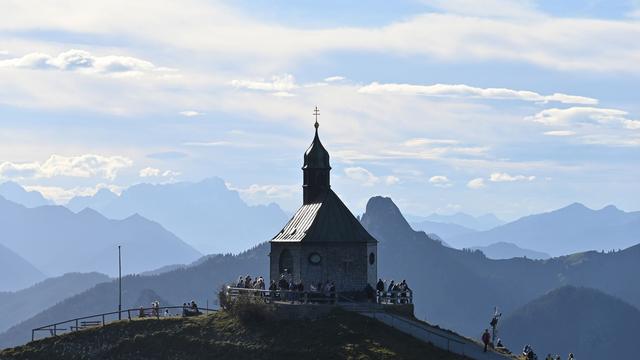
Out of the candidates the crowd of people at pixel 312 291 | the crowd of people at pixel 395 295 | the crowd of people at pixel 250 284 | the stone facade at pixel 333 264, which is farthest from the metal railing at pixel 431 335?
the crowd of people at pixel 250 284

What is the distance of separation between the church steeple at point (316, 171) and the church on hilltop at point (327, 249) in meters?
1.50

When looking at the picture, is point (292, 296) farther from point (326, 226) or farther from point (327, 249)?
point (326, 226)

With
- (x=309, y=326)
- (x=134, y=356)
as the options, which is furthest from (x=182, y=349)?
(x=309, y=326)

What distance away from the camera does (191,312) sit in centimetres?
9125

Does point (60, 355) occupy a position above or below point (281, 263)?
below

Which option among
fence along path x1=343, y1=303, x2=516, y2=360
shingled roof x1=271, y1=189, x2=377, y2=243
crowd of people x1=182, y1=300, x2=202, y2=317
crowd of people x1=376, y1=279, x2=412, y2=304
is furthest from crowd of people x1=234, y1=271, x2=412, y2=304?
crowd of people x1=182, y1=300, x2=202, y2=317

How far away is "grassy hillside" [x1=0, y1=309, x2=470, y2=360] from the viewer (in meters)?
75.5

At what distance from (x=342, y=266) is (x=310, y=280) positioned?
2591 millimetres

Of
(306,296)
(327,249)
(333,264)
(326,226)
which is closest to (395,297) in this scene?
(333,264)

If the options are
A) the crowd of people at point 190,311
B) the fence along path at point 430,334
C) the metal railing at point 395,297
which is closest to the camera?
the fence along path at point 430,334

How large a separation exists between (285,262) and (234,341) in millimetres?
12504

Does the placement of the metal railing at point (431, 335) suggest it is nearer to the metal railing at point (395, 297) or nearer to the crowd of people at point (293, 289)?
the metal railing at point (395, 297)

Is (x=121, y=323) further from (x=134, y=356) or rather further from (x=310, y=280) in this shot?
(x=310, y=280)

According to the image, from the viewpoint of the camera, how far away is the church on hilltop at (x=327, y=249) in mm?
89125
